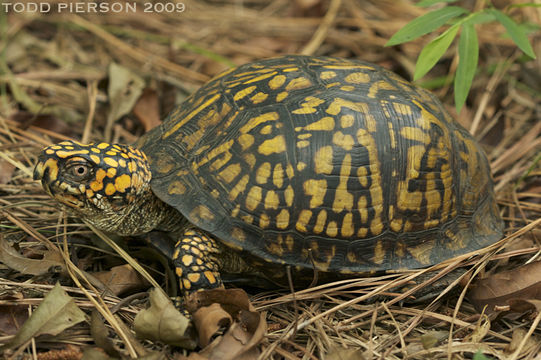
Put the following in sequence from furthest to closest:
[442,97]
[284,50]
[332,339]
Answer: [284,50] → [442,97] → [332,339]

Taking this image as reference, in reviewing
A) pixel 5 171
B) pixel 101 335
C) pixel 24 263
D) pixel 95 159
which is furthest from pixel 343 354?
pixel 5 171

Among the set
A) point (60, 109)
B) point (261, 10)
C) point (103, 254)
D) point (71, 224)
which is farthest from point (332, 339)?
point (261, 10)

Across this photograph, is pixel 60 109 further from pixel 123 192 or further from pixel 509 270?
pixel 509 270

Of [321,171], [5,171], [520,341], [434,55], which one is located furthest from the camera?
[5,171]

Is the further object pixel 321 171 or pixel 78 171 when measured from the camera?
pixel 321 171

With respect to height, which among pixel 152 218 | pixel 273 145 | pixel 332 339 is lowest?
pixel 332 339

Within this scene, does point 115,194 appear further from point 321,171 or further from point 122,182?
point 321,171

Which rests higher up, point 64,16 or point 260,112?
point 64,16

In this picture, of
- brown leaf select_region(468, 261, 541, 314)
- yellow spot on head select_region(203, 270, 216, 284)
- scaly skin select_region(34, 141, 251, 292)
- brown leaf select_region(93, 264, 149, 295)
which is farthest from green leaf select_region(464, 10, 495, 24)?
brown leaf select_region(93, 264, 149, 295)
